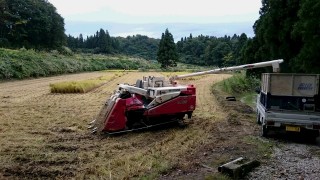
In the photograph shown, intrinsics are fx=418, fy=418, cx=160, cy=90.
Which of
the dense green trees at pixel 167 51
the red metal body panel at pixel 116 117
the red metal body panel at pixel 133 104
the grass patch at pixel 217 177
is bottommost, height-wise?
the grass patch at pixel 217 177

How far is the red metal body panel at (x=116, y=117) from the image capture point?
1280cm

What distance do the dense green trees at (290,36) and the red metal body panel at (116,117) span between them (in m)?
8.03

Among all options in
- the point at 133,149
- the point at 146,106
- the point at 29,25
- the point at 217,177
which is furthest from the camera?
the point at 29,25

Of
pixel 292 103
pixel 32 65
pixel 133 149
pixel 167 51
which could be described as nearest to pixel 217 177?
pixel 133 149

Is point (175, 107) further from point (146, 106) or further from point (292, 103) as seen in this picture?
point (292, 103)

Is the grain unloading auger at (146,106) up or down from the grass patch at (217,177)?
→ up

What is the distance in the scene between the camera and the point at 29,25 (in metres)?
68.2

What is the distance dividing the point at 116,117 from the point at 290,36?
1047 cm

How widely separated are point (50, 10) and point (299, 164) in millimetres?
72321

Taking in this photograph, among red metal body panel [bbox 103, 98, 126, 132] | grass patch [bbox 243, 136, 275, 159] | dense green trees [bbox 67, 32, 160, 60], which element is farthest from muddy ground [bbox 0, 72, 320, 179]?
dense green trees [bbox 67, 32, 160, 60]

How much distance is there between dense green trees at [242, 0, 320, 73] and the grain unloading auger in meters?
3.29

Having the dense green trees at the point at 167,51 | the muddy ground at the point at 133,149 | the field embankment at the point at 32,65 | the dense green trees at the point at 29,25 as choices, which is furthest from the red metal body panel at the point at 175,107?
the dense green trees at the point at 167,51

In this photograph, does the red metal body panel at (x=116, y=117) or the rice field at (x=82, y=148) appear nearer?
the rice field at (x=82, y=148)

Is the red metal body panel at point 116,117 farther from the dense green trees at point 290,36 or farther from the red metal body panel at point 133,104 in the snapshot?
the dense green trees at point 290,36
